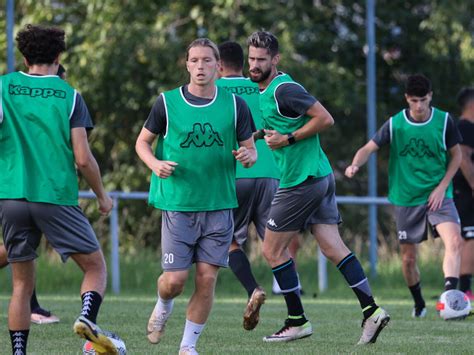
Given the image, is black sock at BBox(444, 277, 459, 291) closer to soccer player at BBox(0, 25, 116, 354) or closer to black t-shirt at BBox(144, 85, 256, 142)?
black t-shirt at BBox(144, 85, 256, 142)

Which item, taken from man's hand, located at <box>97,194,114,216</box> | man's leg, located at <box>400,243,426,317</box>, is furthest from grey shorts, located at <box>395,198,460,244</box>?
man's hand, located at <box>97,194,114,216</box>

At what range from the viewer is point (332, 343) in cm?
906

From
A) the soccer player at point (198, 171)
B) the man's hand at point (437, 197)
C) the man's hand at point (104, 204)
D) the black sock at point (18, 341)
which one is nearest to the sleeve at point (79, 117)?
the man's hand at point (104, 204)

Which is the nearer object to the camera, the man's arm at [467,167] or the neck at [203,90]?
the neck at [203,90]

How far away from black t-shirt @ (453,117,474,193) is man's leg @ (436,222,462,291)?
2078 millimetres

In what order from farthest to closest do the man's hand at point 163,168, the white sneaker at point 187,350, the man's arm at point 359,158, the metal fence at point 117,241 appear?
the metal fence at point 117,241 < the man's arm at point 359,158 < the white sneaker at point 187,350 < the man's hand at point 163,168

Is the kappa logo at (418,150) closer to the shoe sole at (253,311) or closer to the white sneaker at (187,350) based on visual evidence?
the shoe sole at (253,311)

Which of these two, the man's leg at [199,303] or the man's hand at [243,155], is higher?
the man's hand at [243,155]

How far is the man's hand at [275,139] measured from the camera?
8883 millimetres

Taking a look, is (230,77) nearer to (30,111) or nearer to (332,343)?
(332,343)

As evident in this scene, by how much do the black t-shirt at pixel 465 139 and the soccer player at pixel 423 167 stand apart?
1959mm

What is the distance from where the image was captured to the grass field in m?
8.75

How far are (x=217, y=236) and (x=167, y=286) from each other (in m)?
0.49

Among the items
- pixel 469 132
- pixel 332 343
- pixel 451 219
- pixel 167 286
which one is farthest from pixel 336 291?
pixel 167 286
